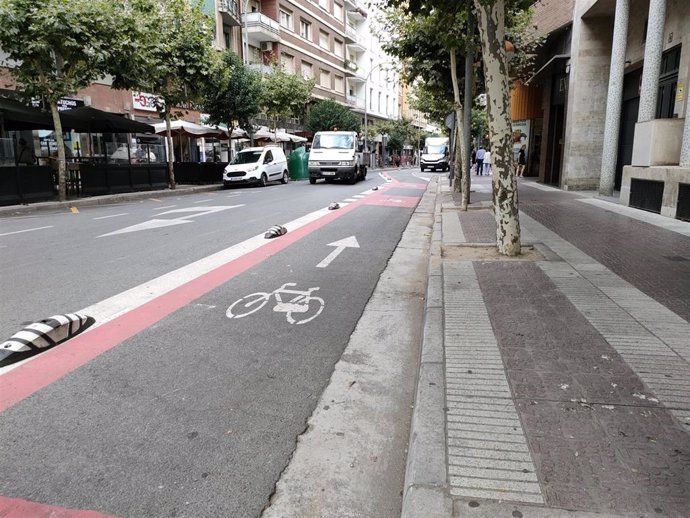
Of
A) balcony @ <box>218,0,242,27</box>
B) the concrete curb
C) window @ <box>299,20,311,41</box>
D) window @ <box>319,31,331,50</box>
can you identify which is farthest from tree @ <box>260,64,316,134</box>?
the concrete curb

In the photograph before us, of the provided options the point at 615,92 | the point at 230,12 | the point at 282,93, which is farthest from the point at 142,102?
the point at 615,92

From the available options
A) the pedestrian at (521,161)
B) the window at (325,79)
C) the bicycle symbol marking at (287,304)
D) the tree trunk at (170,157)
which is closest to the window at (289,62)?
the window at (325,79)

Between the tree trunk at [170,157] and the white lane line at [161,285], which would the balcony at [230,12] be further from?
the white lane line at [161,285]

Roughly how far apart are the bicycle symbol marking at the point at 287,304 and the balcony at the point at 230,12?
31750 mm

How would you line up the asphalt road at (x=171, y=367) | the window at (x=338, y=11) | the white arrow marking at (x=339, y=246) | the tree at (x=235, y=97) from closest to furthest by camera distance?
the asphalt road at (x=171, y=367) → the white arrow marking at (x=339, y=246) → the tree at (x=235, y=97) → the window at (x=338, y=11)

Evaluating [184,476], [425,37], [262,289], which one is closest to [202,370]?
[184,476]

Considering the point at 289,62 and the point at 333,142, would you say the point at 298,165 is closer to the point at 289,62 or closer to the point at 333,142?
the point at 333,142

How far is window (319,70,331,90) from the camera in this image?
49.6 metres

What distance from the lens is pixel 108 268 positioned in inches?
264

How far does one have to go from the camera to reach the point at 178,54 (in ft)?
64.8

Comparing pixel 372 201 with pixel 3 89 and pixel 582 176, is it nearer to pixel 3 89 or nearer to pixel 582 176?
pixel 582 176

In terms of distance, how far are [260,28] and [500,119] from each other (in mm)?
35341

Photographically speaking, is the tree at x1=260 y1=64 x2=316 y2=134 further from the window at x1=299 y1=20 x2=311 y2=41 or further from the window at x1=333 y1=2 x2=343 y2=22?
the window at x1=333 y1=2 x2=343 y2=22

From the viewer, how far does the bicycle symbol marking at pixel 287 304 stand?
197 inches
